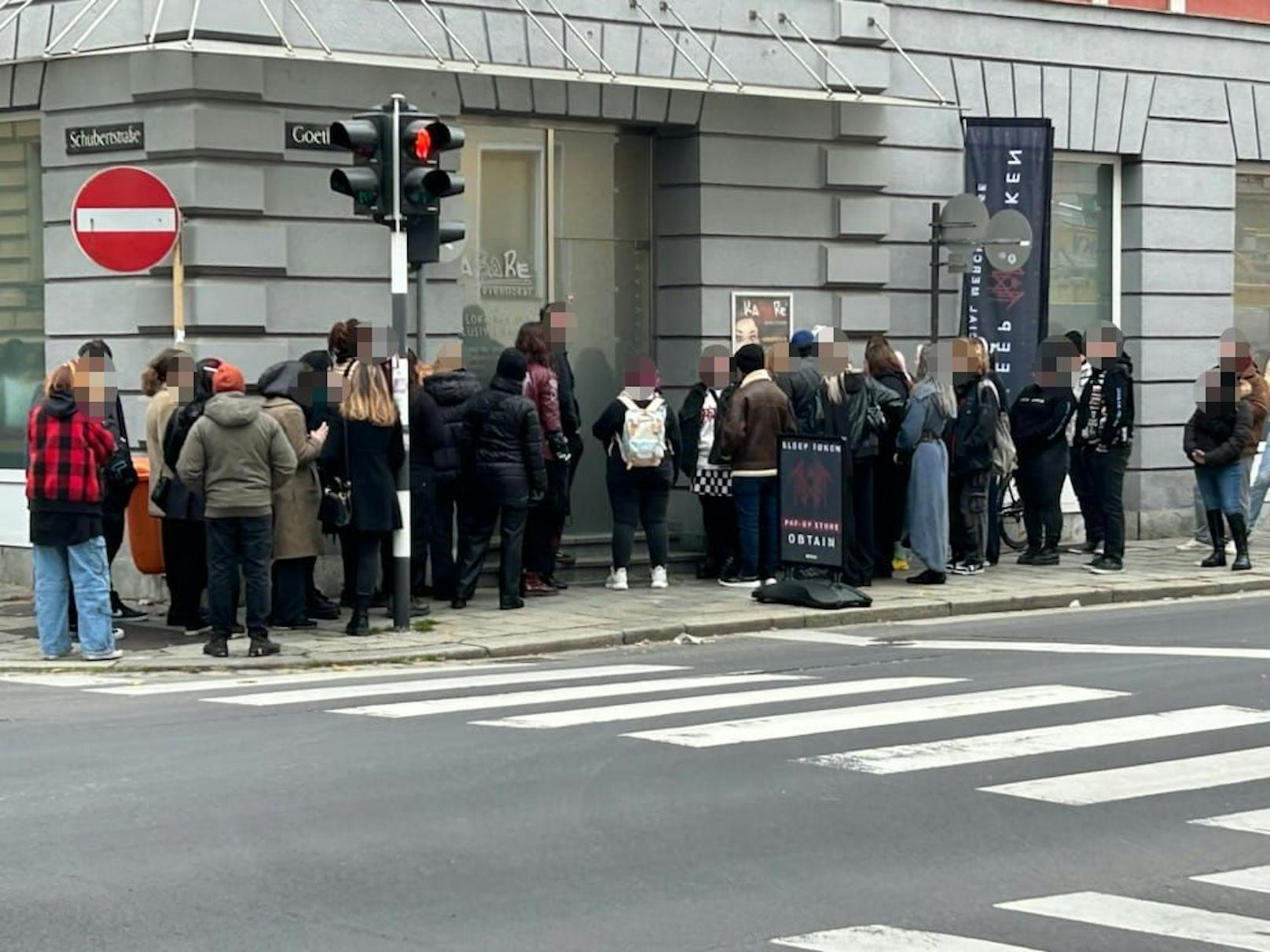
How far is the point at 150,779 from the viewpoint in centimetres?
934

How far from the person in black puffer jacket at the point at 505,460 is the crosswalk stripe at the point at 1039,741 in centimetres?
603

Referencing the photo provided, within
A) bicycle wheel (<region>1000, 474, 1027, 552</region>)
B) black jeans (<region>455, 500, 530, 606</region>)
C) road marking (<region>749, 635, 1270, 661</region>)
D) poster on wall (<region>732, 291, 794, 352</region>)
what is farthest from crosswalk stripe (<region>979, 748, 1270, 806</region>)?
bicycle wheel (<region>1000, 474, 1027, 552</region>)

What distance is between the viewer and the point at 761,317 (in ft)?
65.0

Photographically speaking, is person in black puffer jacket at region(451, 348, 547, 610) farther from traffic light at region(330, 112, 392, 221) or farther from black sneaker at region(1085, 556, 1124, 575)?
black sneaker at region(1085, 556, 1124, 575)

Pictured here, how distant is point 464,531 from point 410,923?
9.39 m

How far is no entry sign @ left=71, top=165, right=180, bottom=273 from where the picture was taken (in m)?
15.3

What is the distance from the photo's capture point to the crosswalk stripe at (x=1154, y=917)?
6918 mm

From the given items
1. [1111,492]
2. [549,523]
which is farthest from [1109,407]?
[549,523]

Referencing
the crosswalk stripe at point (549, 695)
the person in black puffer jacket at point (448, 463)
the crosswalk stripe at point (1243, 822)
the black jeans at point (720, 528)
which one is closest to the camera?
the crosswalk stripe at point (1243, 822)

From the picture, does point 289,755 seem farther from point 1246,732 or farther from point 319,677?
point 1246,732

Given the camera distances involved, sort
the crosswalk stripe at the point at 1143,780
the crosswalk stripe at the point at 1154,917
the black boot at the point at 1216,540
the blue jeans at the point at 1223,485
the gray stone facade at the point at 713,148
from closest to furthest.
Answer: the crosswalk stripe at the point at 1154,917, the crosswalk stripe at the point at 1143,780, the gray stone facade at the point at 713,148, the blue jeans at the point at 1223,485, the black boot at the point at 1216,540

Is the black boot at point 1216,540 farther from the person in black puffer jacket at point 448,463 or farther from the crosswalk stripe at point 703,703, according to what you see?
the crosswalk stripe at point 703,703

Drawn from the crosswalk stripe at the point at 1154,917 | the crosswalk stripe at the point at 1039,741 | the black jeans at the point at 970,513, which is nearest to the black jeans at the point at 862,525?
the black jeans at the point at 970,513

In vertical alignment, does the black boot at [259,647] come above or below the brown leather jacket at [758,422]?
below
